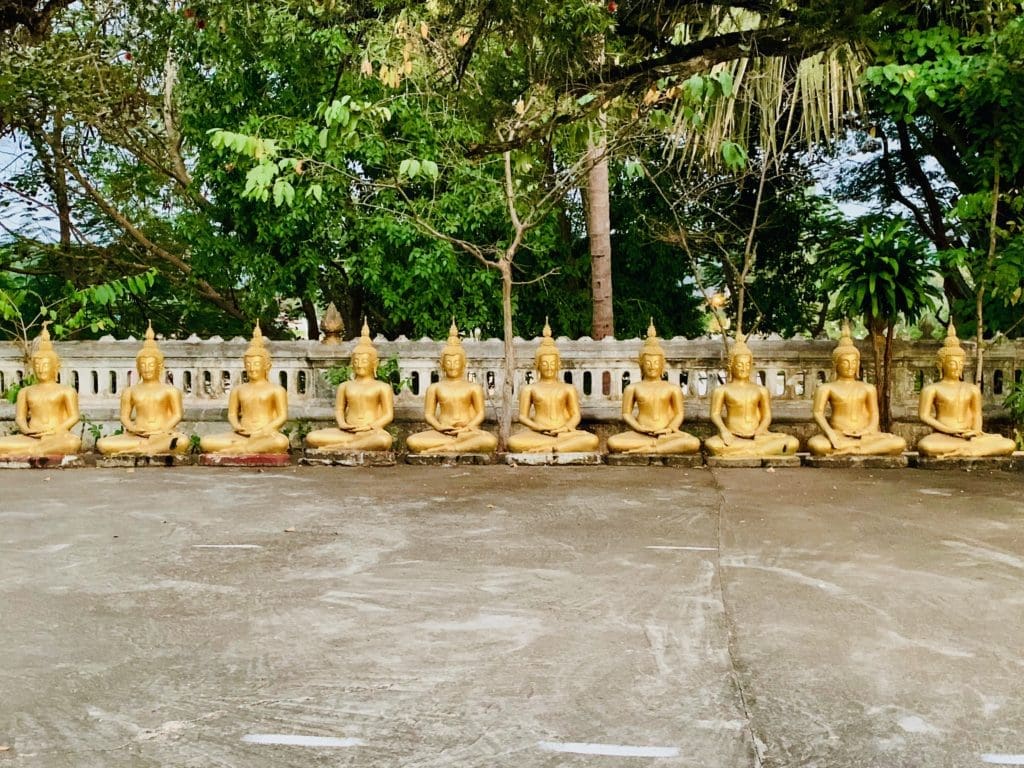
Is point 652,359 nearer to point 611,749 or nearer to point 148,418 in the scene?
point 148,418

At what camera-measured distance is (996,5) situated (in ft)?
36.3

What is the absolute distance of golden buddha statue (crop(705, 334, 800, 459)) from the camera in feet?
33.8

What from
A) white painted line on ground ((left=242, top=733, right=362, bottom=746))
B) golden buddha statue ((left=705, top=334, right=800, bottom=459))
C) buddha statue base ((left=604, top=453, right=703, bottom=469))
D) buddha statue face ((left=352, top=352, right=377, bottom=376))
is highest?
buddha statue face ((left=352, top=352, right=377, bottom=376))

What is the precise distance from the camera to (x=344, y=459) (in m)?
10.4

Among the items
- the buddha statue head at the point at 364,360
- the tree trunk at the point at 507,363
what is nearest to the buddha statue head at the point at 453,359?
the tree trunk at the point at 507,363

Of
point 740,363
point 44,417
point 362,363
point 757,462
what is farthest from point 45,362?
point 757,462

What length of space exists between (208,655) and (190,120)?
1053 cm

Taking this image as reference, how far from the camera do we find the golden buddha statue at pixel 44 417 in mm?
10516

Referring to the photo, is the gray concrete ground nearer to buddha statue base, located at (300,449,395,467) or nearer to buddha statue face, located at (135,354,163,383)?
buddha statue base, located at (300,449,395,467)

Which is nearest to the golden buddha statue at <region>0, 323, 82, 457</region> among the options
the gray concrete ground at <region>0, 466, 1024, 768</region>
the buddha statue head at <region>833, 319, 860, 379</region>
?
the gray concrete ground at <region>0, 466, 1024, 768</region>

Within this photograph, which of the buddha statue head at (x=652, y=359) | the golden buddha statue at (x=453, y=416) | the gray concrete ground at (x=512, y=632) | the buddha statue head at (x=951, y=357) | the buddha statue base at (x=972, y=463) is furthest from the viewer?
the buddha statue head at (x=652, y=359)

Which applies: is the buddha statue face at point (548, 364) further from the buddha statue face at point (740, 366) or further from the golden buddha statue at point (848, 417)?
the golden buddha statue at point (848, 417)

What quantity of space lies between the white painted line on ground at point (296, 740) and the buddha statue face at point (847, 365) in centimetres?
821

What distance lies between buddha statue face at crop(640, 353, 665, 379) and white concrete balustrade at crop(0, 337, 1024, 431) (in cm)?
134
